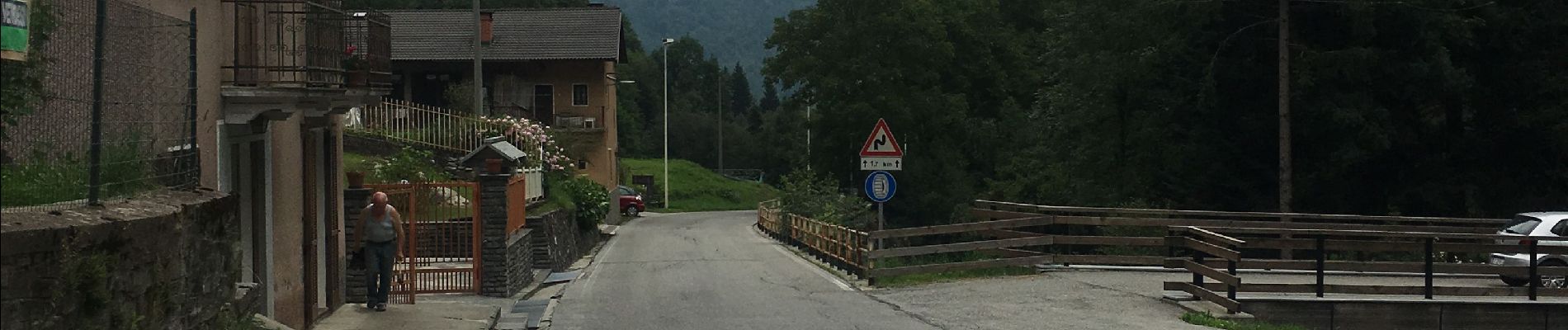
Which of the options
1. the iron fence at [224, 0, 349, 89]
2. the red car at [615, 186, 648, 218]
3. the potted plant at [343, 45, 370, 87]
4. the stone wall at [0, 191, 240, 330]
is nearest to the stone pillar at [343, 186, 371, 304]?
the potted plant at [343, 45, 370, 87]

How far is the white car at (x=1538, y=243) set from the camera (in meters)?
19.6

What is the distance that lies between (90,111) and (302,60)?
20.9 feet

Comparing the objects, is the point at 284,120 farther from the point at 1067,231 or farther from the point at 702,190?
the point at 702,190

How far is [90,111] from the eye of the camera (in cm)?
793

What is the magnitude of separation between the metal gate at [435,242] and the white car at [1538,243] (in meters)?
13.2

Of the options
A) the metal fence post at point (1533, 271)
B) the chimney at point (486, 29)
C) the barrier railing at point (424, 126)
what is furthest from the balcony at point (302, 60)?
the chimney at point (486, 29)

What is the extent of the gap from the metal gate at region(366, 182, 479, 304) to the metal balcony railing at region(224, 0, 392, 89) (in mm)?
3880

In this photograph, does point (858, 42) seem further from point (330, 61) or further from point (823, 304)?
point (330, 61)

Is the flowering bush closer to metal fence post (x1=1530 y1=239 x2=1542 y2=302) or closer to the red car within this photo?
metal fence post (x1=1530 y1=239 x2=1542 y2=302)

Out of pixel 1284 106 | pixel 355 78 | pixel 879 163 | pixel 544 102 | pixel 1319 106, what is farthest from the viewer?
pixel 544 102

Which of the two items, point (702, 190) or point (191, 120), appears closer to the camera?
point (191, 120)

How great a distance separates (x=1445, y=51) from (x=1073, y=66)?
13.1 meters

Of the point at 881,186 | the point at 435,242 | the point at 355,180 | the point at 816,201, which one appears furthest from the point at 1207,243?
the point at 816,201

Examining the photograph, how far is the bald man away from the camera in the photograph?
15.9 metres
